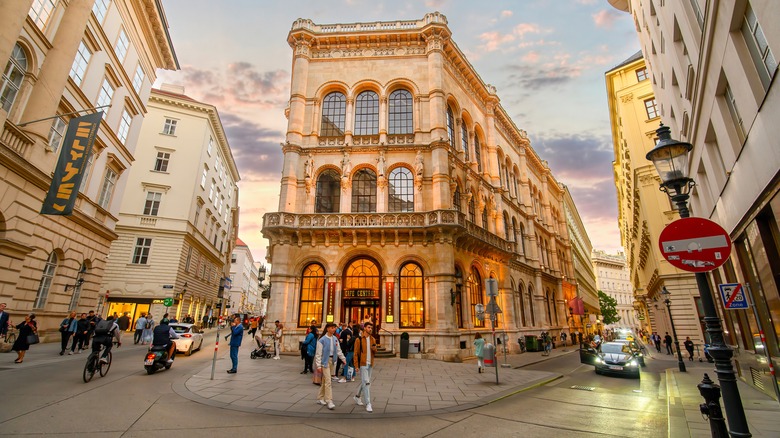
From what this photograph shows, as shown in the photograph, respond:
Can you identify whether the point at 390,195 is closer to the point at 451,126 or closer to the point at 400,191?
the point at 400,191

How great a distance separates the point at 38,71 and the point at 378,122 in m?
17.2

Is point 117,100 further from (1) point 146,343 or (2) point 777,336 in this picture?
(2) point 777,336

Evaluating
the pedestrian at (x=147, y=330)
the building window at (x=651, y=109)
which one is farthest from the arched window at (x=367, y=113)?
the building window at (x=651, y=109)

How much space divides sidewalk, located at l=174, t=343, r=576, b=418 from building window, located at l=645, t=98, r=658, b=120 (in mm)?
29899

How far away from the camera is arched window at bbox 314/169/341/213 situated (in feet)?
74.2

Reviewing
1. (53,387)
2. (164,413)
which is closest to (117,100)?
(53,387)

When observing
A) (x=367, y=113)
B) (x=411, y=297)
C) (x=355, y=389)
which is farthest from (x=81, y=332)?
(x=367, y=113)

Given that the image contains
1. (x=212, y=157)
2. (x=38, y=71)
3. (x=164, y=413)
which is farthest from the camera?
(x=212, y=157)

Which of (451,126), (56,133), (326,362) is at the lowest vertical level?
(326,362)

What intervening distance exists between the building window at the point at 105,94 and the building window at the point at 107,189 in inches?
155

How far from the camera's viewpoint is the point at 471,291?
23.6 meters

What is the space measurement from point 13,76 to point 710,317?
75.6ft

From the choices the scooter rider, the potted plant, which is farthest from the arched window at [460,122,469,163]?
the scooter rider

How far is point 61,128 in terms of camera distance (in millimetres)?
17281
